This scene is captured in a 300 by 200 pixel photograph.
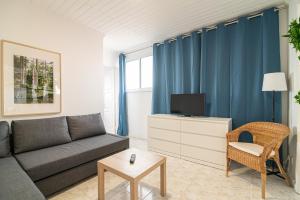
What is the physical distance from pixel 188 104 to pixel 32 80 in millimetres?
2765

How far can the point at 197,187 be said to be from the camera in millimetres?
1973

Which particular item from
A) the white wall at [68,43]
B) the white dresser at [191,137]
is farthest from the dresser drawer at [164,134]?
the white wall at [68,43]

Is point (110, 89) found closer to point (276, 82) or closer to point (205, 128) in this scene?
point (205, 128)

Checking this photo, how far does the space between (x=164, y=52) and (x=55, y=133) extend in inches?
112

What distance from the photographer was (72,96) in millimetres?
2867

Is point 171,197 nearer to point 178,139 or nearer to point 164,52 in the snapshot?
point 178,139

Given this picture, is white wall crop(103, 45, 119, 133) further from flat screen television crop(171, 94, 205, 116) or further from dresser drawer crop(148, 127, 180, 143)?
flat screen television crop(171, 94, 205, 116)

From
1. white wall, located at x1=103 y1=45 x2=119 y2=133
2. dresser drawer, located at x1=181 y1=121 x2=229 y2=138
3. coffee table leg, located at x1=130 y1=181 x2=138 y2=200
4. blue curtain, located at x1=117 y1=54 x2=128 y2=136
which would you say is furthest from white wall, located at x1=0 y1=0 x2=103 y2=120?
coffee table leg, located at x1=130 y1=181 x2=138 y2=200

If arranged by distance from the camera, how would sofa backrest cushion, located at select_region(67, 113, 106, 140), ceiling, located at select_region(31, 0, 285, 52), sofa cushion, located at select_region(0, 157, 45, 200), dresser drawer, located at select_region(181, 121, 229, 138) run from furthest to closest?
sofa backrest cushion, located at select_region(67, 113, 106, 140) < dresser drawer, located at select_region(181, 121, 229, 138) < ceiling, located at select_region(31, 0, 285, 52) < sofa cushion, located at select_region(0, 157, 45, 200)

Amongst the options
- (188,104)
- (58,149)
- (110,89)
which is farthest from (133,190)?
(110,89)

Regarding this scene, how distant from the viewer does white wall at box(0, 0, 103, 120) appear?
7.13 ft

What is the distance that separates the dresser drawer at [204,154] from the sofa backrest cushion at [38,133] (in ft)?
6.82

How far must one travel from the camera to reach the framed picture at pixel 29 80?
210 centimetres

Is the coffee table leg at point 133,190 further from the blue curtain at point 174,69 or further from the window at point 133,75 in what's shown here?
the window at point 133,75
